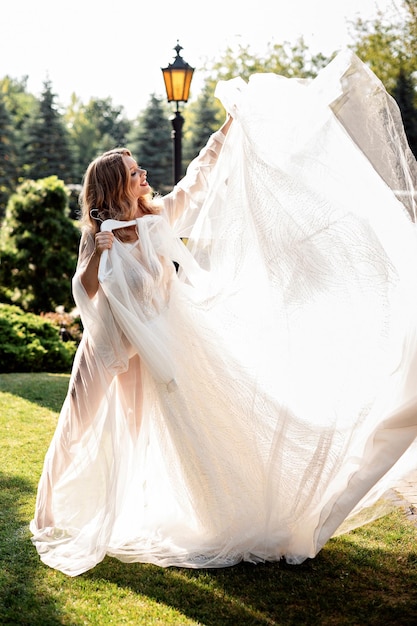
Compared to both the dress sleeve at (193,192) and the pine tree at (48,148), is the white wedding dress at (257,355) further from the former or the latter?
the pine tree at (48,148)

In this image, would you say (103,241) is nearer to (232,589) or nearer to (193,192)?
(193,192)

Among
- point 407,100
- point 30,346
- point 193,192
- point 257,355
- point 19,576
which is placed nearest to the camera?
point 19,576

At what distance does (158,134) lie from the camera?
154 feet

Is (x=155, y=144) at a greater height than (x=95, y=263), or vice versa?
(x=155, y=144)

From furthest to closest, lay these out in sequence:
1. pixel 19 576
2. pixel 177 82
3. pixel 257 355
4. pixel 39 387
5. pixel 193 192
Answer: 1. pixel 39 387
2. pixel 177 82
3. pixel 193 192
4. pixel 257 355
5. pixel 19 576

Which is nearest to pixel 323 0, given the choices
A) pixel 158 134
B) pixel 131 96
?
pixel 158 134

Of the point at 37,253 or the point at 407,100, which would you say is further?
the point at 407,100

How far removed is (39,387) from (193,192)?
497 cm

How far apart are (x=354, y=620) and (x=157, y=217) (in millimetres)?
2335

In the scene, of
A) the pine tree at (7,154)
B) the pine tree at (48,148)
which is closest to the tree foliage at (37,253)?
Answer: the pine tree at (7,154)

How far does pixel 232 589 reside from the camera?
3521 millimetres

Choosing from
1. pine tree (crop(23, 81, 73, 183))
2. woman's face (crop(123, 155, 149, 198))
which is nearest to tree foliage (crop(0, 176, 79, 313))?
woman's face (crop(123, 155, 149, 198))

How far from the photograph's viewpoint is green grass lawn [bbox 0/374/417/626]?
3289 mm

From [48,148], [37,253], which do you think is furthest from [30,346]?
[48,148]
